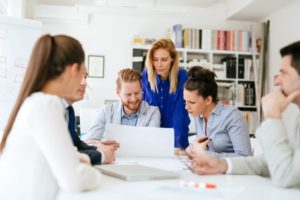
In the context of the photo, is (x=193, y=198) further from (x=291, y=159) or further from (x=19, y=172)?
(x=19, y=172)

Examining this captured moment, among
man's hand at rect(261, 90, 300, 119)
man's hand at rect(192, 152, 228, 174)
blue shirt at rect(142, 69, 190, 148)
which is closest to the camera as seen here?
man's hand at rect(261, 90, 300, 119)

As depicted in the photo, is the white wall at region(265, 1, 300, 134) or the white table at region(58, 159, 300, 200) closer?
the white table at region(58, 159, 300, 200)

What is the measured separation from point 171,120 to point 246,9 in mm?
2689

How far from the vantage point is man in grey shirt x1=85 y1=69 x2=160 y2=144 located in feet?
7.52

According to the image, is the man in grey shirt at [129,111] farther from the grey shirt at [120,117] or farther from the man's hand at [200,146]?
the man's hand at [200,146]

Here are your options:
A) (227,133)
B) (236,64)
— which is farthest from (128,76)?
(236,64)

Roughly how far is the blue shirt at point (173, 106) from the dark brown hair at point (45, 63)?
1467mm

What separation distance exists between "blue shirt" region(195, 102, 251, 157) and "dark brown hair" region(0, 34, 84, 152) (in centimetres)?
107

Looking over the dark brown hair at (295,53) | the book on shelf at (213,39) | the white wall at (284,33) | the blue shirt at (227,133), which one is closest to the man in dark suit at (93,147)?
the blue shirt at (227,133)

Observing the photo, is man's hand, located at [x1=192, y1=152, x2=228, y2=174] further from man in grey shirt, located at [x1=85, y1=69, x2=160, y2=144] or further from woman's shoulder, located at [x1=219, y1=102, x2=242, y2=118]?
man in grey shirt, located at [x1=85, y1=69, x2=160, y2=144]

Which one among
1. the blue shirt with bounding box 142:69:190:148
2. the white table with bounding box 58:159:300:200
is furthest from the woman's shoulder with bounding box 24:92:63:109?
the blue shirt with bounding box 142:69:190:148

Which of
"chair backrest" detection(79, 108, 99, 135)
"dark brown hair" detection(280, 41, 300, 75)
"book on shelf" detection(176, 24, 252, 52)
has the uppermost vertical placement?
"book on shelf" detection(176, 24, 252, 52)

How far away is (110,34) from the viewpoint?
16.7 ft

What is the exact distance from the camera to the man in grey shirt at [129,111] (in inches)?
90.2
